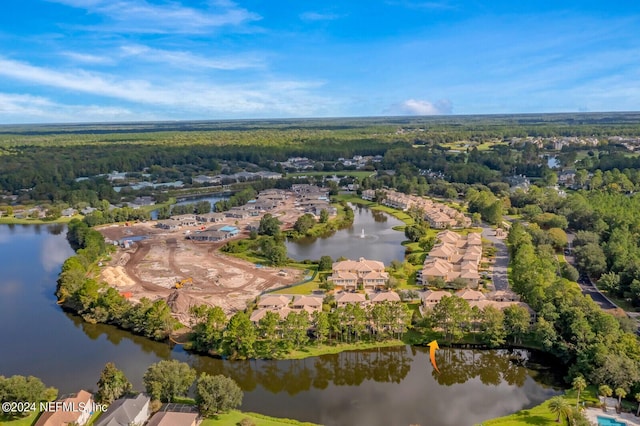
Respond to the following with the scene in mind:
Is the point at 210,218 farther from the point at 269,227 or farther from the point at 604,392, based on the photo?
the point at 604,392

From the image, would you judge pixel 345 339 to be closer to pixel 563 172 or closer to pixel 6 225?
pixel 6 225

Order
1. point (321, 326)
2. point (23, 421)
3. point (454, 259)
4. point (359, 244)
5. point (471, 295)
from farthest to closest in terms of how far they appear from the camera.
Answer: point (359, 244)
point (454, 259)
point (471, 295)
point (321, 326)
point (23, 421)

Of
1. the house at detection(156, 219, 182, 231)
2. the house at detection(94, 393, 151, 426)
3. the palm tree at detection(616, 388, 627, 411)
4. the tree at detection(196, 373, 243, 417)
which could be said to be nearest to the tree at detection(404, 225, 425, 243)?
the house at detection(156, 219, 182, 231)

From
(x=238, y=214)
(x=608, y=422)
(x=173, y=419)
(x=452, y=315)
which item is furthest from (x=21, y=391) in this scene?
(x=238, y=214)

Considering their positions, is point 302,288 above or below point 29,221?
above

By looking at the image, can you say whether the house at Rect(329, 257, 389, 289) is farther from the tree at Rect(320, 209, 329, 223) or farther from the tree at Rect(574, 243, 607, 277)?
the tree at Rect(320, 209, 329, 223)

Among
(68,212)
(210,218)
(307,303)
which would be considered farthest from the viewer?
(68,212)

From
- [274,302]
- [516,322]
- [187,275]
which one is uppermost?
[516,322]
